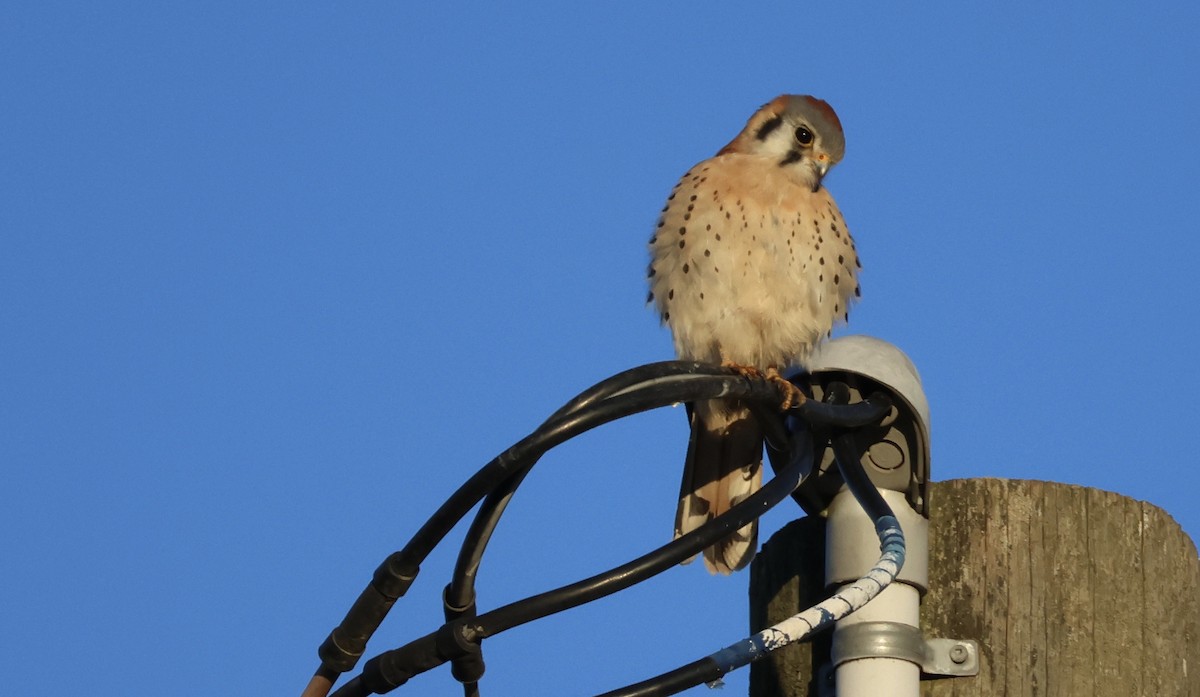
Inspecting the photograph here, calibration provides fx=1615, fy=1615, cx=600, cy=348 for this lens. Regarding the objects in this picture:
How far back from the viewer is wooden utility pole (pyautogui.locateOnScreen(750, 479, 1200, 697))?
2.78 meters

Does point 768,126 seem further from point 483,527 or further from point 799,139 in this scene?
point 483,527

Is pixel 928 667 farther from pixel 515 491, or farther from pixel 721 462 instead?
pixel 721 462

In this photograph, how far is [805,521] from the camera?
10.2ft

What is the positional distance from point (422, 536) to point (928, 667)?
94cm

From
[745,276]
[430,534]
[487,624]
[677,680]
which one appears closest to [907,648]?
[677,680]

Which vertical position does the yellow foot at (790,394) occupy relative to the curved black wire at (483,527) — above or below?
above

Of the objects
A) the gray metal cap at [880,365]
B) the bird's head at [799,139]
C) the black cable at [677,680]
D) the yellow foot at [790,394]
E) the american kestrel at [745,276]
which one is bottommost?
the black cable at [677,680]

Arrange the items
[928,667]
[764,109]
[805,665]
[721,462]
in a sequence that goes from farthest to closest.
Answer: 1. [764,109]
2. [721,462]
3. [805,665]
4. [928,667]

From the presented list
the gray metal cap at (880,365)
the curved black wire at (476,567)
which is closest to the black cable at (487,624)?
the curved black wire at (476,567)

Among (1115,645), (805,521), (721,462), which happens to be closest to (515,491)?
(805,521)

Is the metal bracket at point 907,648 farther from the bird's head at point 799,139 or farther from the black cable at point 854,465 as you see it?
the bird's head at point 799,139

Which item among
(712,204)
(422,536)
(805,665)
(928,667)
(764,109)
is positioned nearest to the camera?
(422,536)

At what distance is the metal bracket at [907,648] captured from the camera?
2.74 meters

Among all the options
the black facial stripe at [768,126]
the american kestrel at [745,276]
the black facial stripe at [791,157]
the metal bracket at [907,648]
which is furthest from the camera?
the black facial stripe at [768,126]
